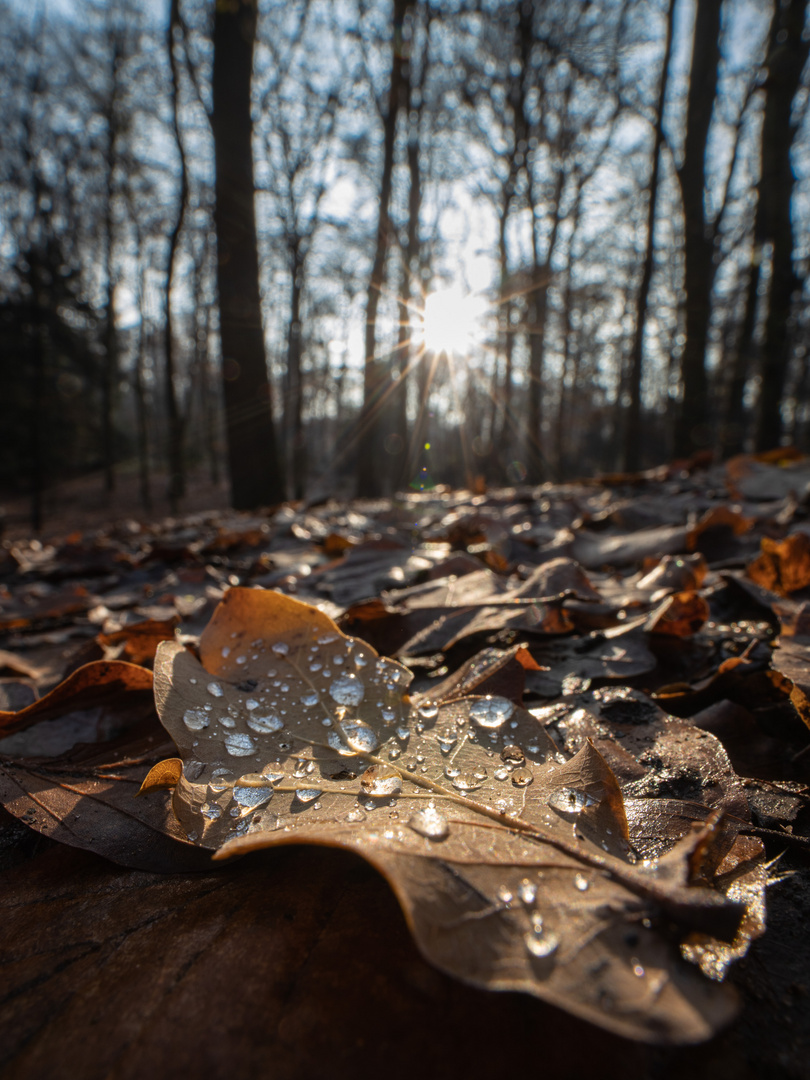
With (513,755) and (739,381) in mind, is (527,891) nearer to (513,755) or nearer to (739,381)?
(513,755)

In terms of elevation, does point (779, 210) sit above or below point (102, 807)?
above

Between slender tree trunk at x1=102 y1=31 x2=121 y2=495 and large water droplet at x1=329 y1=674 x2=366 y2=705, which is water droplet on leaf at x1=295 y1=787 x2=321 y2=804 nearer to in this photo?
large water droplet at x1=329 y1=674 x2=366 y2=705

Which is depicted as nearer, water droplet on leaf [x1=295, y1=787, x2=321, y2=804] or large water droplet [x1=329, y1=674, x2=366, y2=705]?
water droplet on leaf [x1=295, y1=787, x2=321, y2=804]

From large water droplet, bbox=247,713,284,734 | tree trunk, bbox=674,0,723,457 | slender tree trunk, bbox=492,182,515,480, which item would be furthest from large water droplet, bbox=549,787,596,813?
slender tree trunk, bbox=492,182,515,480

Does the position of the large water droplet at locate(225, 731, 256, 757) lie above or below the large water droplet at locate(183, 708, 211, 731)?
below

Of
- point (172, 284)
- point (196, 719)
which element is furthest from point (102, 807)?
point (172, 284)

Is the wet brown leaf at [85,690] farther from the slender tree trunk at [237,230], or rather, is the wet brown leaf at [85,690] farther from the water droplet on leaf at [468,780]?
the slender tree trunk at [237,230]

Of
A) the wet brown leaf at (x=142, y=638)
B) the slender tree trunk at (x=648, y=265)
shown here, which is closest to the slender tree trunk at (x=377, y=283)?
the slender tree trunk at (x=648, y=265)
